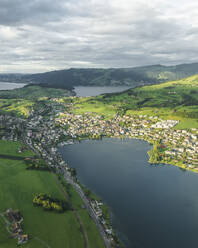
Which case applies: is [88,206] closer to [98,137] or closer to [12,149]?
[12,149]

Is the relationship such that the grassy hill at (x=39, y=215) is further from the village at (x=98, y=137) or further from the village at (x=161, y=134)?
the village at (x=161, y=134)

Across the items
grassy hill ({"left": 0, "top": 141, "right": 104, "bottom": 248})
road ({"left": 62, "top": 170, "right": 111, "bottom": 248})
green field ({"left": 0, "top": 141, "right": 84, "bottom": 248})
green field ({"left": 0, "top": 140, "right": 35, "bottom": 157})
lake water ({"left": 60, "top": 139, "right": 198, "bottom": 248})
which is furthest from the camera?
green field ({"left": 0, "top": 140, "right": 35, "bottom": 157})

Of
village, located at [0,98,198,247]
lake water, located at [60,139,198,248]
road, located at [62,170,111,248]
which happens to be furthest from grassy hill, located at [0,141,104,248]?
lake water, located at [60,139,198,248]

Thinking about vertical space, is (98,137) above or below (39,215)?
above

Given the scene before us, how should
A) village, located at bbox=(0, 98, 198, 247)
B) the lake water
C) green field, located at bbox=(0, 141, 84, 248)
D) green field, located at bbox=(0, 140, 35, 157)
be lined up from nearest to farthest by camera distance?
green field, located at bbox=(0, 141, 84, 248), the lake water, village, located at bbox=(0, 98, 198, 247), green field, located at bbox=(0, 140, 35, 157)

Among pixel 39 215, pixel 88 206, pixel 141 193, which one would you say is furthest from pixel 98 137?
pixel 39 215

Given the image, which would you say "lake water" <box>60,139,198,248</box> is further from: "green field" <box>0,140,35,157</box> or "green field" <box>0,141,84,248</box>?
"green field" <box>0,140,35,157</box>

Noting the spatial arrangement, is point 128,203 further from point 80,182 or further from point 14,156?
point 14,156

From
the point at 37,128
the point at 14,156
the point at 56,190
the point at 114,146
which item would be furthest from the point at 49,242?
the point at 37,128
